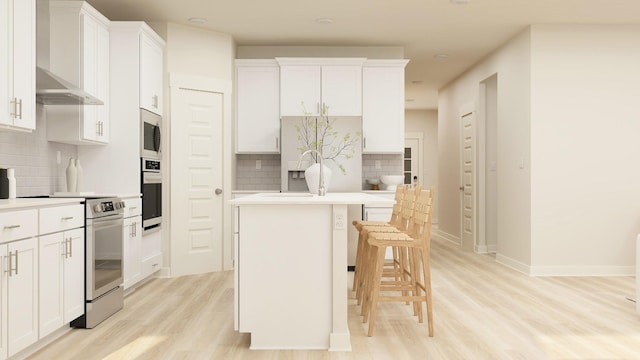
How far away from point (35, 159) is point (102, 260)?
1.13 m

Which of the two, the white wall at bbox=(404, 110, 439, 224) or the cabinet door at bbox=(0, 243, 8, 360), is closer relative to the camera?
the cabinet door at bbox=(0, 243, 8, 360)

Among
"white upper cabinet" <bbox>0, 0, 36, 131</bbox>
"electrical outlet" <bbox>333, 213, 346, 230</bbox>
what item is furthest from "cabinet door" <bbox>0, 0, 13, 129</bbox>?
"electrical outlet" <bbox>333, 213, 346, 230</bbox>

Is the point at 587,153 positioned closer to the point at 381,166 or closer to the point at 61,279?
the point at 381,166

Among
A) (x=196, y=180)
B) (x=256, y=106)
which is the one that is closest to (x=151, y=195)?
(x=196, y=180)

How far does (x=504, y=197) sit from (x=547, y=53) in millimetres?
1791

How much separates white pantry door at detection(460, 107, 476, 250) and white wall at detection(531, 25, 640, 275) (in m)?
1.94

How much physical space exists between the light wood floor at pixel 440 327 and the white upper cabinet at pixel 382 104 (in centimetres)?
208

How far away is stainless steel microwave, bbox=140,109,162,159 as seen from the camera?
5.16m

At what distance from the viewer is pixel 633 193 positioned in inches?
232

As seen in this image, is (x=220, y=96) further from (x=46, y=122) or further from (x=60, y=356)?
(x=60, y=356)

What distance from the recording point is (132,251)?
4.79 metres

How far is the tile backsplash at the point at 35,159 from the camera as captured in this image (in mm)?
3979

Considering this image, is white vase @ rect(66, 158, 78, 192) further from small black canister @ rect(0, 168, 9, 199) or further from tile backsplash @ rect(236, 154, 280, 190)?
tile backsplash @ rect(236, 154, 280, 190)

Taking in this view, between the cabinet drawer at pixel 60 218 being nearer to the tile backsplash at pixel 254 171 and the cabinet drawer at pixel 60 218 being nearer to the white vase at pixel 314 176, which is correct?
the white vase at pixel 314 176
